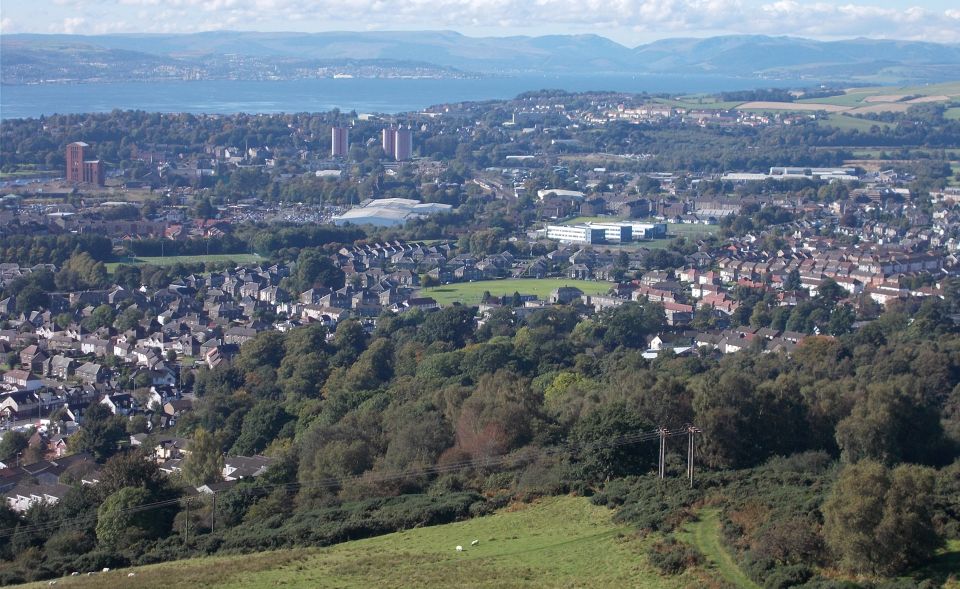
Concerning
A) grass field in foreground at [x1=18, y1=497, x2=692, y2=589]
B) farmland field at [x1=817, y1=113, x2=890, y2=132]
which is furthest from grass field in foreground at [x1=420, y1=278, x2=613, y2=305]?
farmland field at [x1=817, y1=113, x2=890, y2=132]

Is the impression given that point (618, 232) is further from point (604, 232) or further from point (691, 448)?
point (691, 448)

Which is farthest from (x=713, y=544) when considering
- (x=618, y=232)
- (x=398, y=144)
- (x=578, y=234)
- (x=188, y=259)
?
(x=398, y=144)

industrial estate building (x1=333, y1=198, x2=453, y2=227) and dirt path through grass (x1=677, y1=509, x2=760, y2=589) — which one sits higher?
dirt path through grass (x1=677, y1=509, x2=760, y2=589)

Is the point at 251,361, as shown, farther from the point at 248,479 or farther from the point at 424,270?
the point at 424,270

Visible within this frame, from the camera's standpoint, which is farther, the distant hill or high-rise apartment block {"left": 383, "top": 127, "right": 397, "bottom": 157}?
the distant hill

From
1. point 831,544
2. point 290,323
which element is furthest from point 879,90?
point 831,544

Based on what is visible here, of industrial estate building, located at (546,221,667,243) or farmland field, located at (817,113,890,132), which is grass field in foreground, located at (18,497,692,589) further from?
farmland field, located at (817,113,890,132)
